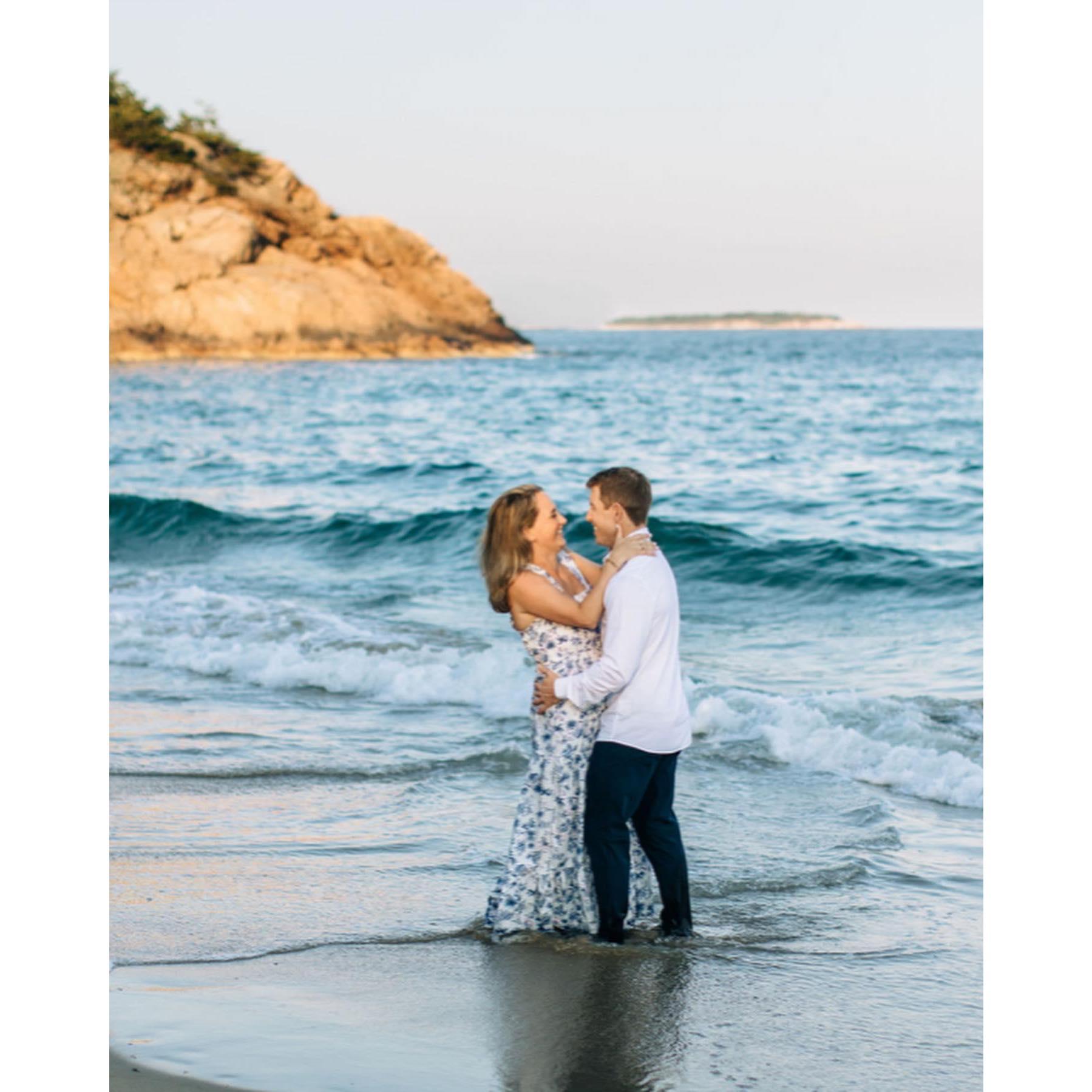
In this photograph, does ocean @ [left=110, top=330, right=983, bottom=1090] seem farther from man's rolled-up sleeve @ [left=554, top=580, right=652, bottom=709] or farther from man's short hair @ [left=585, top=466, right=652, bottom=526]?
man's short hair @ [left=585, top=466, right=652, bottom=526]

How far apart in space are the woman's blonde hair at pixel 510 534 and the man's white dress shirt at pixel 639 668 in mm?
354

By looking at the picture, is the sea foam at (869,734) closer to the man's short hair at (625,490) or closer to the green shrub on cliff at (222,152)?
the man's short hair at (625,490)

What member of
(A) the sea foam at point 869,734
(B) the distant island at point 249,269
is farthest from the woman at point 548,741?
(B) the distant island at point 249,269

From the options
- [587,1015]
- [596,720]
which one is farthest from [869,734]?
[587,1015]

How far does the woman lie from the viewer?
4602 mm

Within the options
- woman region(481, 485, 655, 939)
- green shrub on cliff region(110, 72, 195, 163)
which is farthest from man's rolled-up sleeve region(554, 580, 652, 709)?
green shrub on cliff region(110, 72, 195, 163)

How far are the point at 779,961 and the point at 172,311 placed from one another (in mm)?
65008

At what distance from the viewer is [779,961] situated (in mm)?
4520

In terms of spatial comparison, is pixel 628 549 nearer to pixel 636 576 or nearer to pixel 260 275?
pixel 636 576

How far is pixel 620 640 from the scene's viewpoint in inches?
173

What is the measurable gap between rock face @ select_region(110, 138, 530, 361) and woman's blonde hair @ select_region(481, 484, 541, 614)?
5976 cm

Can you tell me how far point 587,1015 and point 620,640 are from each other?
121 cm

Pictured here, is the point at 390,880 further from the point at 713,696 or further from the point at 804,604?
the point at 804,604

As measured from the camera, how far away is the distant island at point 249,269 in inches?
2564
